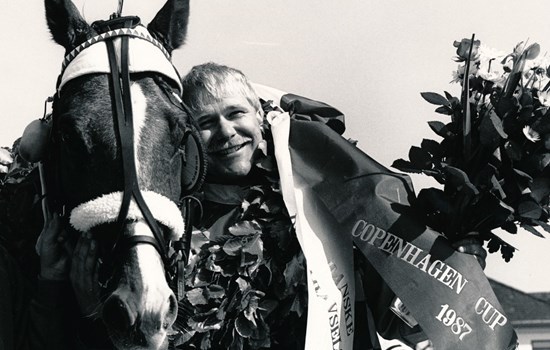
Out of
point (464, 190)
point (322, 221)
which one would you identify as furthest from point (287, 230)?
point (464, 190)

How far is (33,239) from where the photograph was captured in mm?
4633

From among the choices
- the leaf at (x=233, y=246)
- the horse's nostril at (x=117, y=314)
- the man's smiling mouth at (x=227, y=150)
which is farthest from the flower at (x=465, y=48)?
the horse's nostril at (x=117, y=314)

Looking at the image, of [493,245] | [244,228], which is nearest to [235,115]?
[244,228]

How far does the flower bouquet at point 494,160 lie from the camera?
15.3 ft

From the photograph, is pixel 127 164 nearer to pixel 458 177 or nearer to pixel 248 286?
pixel 248 286

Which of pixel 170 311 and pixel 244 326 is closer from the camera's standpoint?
pixel 170 311

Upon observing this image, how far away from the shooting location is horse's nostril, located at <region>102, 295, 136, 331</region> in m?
3.46

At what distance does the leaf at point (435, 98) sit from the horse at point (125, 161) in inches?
51.8

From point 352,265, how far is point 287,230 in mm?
358

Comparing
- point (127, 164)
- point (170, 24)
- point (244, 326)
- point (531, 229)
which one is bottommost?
point (244, 326)

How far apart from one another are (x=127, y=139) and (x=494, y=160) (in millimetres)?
1849

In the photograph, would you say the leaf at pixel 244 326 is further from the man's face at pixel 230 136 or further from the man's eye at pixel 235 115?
the man's eye at pixel 235 115

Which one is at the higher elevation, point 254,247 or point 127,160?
point 127,160

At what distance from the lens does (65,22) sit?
448 centimetres
